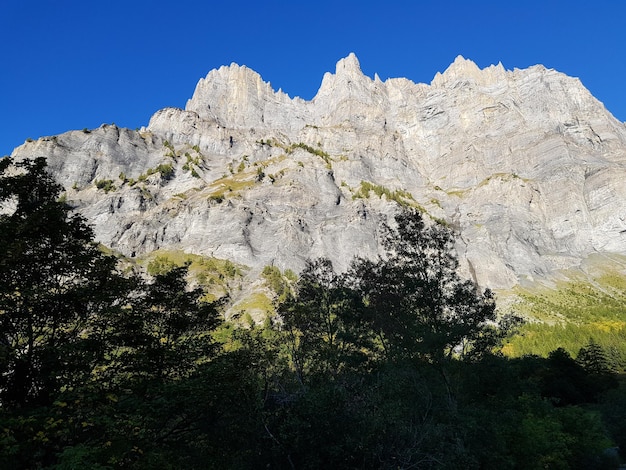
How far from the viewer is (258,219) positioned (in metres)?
173

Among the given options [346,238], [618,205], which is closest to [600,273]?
[618,205]

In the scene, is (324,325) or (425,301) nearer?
(425,301)

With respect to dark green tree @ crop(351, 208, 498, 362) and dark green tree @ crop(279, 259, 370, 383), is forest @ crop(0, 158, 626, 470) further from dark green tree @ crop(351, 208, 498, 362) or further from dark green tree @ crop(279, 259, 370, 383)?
dark green tree @ crop(279, 259, 370, 383)

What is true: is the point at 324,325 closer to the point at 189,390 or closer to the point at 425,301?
the point at 425,301

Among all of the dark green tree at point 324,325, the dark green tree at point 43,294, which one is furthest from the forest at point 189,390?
the dark green tree at point 324,325

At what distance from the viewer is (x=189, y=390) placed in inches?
645

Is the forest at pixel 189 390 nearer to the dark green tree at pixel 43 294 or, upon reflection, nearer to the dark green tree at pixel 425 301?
the dark green tree at pixel 43 294

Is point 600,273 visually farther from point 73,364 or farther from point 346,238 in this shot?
point 73,364

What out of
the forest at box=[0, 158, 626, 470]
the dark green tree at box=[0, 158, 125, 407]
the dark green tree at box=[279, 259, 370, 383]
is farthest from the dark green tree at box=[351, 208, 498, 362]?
the dark green tree at box=[0, 158, 125, 407]

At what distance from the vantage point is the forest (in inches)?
528

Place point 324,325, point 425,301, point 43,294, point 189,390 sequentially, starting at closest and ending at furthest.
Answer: point 43,294, point 189,390, point 425,301, point 324,325

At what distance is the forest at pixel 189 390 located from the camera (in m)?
13.4

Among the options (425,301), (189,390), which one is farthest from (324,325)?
Answer: (189,390)

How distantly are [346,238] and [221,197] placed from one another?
199 ft
